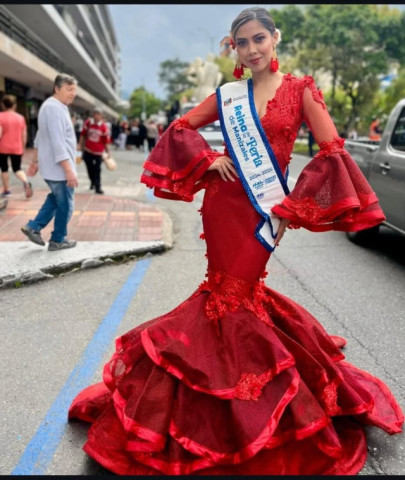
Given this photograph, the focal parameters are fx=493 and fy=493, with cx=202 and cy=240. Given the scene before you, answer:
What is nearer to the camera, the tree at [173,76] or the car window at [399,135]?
the car window at [399,135]

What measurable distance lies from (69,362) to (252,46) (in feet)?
7.49

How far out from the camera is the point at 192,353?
92.0 inches

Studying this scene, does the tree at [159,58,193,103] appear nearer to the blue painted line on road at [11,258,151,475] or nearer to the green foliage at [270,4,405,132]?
the green foliage at [270,4,405,132]

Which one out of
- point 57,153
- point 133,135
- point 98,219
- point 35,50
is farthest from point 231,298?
point 35,50

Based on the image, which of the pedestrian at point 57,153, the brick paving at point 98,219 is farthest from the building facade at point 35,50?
the pedestrian at point 57,153

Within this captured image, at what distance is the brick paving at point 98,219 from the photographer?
6.31 metres

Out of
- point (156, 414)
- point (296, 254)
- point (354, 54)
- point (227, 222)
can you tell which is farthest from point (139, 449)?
point (354, 54)

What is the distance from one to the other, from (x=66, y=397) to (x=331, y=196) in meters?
1.92

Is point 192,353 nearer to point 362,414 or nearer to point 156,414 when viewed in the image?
point 156,414

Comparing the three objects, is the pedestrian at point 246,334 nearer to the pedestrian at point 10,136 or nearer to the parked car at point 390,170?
the parked car at point 390,170

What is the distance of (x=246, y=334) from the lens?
2.38 m

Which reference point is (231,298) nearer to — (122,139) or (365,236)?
(365,236)

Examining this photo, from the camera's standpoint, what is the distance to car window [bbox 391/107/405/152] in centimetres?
583

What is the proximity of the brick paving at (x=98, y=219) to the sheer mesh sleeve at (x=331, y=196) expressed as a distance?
4.21m
